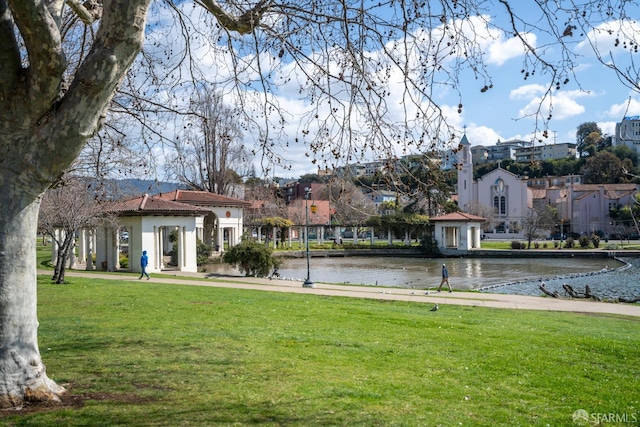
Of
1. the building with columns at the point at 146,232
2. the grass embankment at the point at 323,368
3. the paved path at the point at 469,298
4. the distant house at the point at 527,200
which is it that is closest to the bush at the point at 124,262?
the building with columns at the point at 146,232

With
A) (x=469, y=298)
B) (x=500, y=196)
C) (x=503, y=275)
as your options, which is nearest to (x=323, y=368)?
(x=469, y=298)

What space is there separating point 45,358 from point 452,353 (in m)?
6.00

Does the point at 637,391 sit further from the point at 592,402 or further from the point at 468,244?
the point at 468,244

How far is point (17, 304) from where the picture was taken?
17.0ft

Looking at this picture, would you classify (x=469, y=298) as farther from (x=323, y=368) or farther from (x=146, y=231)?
(x=146, y=231)

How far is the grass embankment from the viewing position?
5.47 meters

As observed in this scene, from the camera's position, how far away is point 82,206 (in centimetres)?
2208

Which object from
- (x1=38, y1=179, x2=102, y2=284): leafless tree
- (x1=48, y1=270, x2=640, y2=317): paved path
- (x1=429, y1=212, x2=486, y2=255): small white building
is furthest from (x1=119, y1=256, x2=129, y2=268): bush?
(x1=429, y1=212, x2=486, y2=255): small white building

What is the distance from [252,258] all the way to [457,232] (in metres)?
34.7

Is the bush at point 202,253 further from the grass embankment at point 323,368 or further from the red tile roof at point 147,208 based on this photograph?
the grass embankment at point 323,368

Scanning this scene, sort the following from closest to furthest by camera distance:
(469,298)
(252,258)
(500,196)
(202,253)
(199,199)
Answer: (469,298)
(252,258)
(199,199)
(202,253)
(500,196)

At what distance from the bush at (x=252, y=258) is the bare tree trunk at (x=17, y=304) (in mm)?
23888

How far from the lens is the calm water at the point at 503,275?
2872cm

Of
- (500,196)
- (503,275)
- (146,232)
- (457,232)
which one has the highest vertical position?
(500,196)
